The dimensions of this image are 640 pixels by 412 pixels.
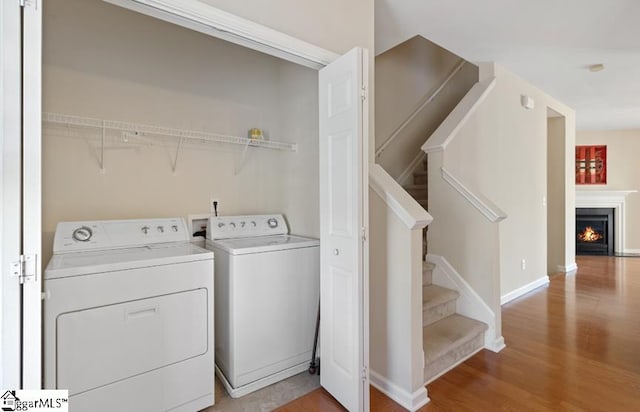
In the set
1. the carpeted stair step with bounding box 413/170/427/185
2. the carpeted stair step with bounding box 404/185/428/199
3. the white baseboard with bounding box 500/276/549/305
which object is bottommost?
the white baseboard with bounding box 500/276/549/305

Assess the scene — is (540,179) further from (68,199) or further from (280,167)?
(68,199)

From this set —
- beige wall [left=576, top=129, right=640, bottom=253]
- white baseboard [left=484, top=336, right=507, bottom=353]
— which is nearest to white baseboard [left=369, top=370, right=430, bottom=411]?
white baseboard [left=484, top=336, right=507, bottom=353]

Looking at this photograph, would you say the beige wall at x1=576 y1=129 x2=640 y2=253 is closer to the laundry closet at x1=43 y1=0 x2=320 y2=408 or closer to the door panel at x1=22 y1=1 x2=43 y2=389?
the laundry closet at x1=43 y1=0 x2=320 y2=408

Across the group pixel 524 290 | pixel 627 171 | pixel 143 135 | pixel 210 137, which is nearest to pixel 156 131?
pixel 143 135

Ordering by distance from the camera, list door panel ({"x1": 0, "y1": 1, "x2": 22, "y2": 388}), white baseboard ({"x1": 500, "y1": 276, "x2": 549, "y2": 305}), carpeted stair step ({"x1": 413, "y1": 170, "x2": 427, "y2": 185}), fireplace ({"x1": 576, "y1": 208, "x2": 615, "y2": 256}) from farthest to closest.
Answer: fireplace ({"x1": 576, "y1": 208, "x2": 615, "y2": 256}) < carpeted stair step ({"x1": 413, "y1": 170, "x2": 427, "y2": 185}) < white baseboard ({"x1": 500, "y1": 276, "x2": 549, "y2": 305}) < door panel ({"x1": 0, "y1": 1, "x2": 22, "y2": 388})

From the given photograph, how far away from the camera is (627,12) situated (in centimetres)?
251

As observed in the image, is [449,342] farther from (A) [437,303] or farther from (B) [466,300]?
(B) [466,300]

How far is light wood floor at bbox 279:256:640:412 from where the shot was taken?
194cm

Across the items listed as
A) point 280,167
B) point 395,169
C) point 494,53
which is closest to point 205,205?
point 280,167

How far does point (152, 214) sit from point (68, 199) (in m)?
0.49

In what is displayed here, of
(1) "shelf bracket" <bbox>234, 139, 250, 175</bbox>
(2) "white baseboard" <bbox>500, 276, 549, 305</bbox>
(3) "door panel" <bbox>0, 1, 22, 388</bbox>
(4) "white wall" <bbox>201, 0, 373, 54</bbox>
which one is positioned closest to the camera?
(3) "door panel" <bbox>0, 1, 22, 388</bbox>

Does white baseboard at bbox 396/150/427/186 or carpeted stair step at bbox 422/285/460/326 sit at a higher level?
white baseboard at bbox 396/150/427/186

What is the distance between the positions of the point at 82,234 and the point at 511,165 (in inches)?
166

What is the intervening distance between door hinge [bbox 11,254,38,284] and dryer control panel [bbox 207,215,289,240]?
1.24 m
